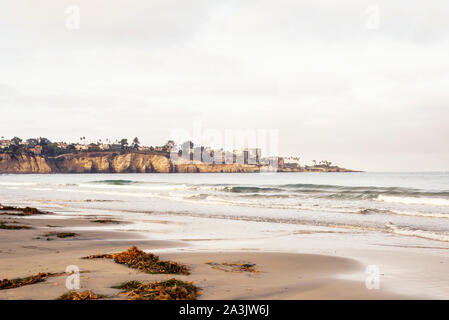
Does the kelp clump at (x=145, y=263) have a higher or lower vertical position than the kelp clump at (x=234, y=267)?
higher

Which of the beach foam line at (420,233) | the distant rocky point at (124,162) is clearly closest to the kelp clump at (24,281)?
the beach foam line at (420,233)

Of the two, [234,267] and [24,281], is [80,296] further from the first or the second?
[234,267]

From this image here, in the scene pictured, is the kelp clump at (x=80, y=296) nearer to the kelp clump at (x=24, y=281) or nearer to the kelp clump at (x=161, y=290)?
the kelp clump at (x=161, y=290)

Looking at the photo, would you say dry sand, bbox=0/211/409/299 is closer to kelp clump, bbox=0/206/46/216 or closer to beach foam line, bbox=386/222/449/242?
beach foam line, bbox=386/222/449/242

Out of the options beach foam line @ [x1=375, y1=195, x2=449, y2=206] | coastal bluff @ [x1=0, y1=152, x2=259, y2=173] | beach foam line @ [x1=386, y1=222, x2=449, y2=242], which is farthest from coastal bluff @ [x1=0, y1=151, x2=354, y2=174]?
beach foam line @ [x1=386, y1=222, x2=449, y2=242]

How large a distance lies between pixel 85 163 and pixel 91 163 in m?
3.12

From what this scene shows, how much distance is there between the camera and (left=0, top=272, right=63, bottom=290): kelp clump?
530 centimetres

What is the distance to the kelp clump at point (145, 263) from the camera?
667cm

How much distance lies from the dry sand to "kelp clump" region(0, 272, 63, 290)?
15cm

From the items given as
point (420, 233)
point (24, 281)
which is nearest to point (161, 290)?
point (24, 281)

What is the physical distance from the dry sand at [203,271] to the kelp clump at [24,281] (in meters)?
0.15

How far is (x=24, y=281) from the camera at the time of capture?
18.3ft

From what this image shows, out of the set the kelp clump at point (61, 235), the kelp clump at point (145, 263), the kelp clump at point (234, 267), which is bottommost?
the kelp clump at point (61, 235)
